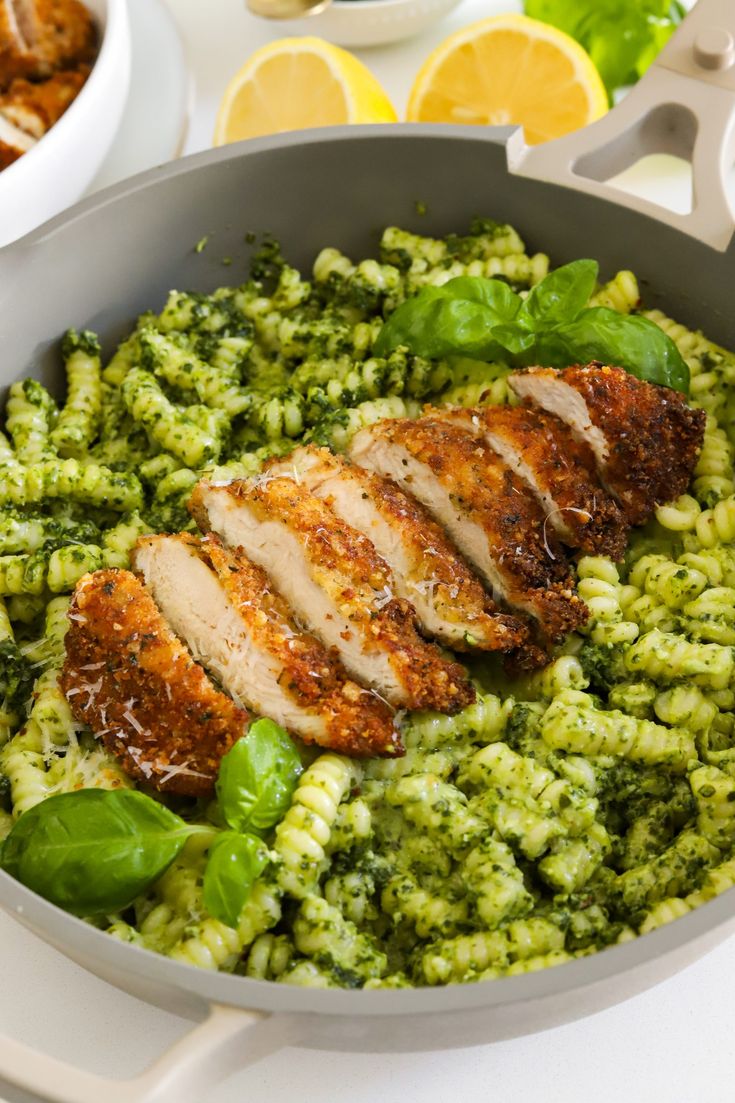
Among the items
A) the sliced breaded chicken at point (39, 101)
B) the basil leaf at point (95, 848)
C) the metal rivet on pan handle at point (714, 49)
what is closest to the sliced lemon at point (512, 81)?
the metal rivet on pan handle at point (714, 49)

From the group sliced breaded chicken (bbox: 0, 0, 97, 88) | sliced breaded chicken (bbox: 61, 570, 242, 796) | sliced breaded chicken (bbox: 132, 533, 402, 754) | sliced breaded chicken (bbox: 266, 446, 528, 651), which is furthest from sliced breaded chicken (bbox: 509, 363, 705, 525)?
sliced breaded chicken (bbox: 0, 0, 97, 88)

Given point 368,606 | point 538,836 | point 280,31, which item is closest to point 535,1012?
point 538,836

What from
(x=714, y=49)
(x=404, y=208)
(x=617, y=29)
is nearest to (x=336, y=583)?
(x=404, y=208)

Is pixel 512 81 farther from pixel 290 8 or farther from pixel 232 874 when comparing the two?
pixel 232 874

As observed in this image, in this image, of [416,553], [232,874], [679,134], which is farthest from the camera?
[679,134]

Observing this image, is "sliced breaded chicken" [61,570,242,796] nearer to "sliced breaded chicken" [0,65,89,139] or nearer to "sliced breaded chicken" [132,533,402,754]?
"sliced breaded chicken" [132,533,402,754]

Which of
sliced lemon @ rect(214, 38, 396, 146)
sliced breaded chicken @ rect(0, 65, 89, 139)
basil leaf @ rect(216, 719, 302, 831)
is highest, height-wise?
sliced lemon @ rect(214, 38, 396, 146)

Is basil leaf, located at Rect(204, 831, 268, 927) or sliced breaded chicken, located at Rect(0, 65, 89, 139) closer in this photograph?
basil leaf, located at Rect(204, 831, 268, 927)
